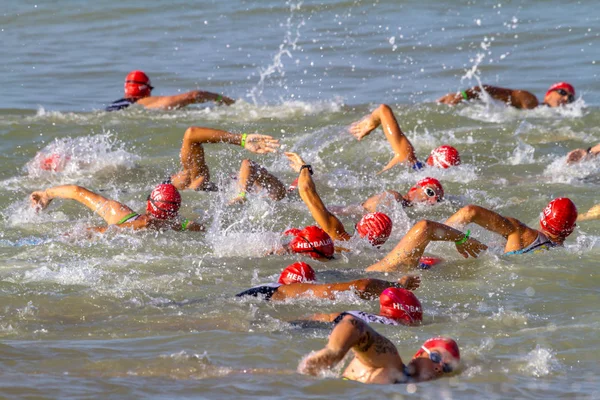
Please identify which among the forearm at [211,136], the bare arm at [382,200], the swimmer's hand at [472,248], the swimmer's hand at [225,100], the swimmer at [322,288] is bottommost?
the swimmer at [322,288]

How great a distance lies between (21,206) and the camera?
11.5m

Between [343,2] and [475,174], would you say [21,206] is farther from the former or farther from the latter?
[343,2]

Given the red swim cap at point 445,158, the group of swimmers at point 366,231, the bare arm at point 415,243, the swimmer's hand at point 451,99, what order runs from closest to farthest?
the group of swimmers at point 366,231, the bare arm at point 415,243, the red swim cap at point 445,158, the swimmer's hand at point 451,99

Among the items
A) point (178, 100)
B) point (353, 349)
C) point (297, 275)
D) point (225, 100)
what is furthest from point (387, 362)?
point (178, 100)

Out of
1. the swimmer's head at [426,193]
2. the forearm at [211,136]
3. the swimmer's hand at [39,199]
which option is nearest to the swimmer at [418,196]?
the swimmer's head at [426,193]

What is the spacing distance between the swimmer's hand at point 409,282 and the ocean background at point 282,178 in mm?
199

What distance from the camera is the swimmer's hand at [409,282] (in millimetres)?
8250

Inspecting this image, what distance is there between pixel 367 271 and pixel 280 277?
3.54 ft

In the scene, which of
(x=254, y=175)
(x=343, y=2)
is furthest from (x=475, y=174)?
(x=343, y=2)

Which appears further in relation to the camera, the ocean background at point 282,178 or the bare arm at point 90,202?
the bare arm at point 90,202

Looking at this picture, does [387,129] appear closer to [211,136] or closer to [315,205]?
[211,136]

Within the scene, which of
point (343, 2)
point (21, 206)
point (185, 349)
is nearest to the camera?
point (185, 349)

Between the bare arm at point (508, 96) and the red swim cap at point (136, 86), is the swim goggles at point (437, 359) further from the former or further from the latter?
the red swim cap at point (136, 86)

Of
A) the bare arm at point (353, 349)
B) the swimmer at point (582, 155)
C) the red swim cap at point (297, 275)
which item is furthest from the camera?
the swimmer at point (582, 155)
